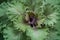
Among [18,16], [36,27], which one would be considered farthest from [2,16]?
[36,27]

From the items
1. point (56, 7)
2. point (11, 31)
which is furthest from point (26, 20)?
point (56, 7)

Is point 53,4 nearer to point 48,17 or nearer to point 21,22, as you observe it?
point 48,17

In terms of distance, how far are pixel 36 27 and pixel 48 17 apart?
0.38 feet

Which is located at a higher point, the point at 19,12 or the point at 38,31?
the point at 19,12

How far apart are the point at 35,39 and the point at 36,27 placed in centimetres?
10

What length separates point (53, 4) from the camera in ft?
4.30

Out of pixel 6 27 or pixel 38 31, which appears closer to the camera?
pixel 38 31

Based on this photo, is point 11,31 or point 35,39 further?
point 11,31

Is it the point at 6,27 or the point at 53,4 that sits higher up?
the point at 53,4

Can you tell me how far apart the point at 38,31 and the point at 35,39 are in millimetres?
73

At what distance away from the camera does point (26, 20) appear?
1.22 metres

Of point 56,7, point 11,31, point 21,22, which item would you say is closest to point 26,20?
point 21,22

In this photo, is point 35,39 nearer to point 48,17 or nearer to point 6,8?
point 48,17

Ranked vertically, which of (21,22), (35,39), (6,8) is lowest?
(35,39)
